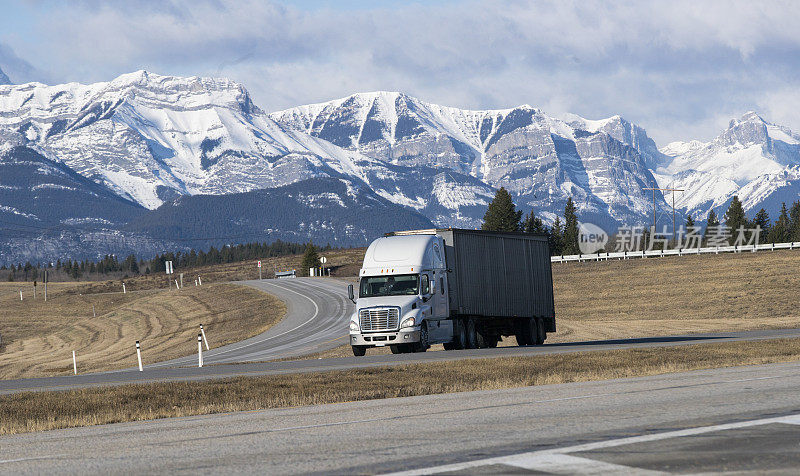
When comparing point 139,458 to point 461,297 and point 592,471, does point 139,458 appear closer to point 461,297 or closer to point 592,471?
point 592,471

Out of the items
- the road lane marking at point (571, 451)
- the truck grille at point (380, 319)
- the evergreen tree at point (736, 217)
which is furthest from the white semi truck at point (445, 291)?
the evergreen tree at point (736, 217)

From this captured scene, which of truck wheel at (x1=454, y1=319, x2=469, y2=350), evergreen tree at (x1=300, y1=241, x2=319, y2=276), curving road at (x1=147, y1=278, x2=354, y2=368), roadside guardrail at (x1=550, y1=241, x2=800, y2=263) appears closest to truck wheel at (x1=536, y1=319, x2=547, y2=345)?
truck wheel at (x1=454, y1=319, x2=469, y2=350)

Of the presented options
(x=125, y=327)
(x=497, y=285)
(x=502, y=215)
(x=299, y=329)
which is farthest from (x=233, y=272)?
(x=497, y=285)

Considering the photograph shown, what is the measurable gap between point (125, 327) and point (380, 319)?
56.7m

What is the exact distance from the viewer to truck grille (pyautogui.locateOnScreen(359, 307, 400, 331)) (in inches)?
1352

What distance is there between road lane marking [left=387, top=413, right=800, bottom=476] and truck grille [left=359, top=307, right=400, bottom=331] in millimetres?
21841

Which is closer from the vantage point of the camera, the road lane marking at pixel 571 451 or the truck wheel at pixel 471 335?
the road lane marking at pixel 571 451

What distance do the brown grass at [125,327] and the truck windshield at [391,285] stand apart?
69.0 ft

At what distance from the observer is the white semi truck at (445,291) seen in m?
34.7

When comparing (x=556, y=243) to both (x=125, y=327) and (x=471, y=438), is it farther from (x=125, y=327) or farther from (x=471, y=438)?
(x=471, y=438)

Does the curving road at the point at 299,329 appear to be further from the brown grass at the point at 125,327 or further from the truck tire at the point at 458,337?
the truck tire at the point at 458,337

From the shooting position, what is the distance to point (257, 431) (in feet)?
45.7

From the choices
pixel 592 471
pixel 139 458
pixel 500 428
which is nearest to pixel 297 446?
pixel 139 458

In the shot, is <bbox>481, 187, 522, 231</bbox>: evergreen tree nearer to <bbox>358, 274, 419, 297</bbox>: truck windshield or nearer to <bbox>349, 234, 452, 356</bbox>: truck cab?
<bbox>349, 234, 452, 356</bbox>: truck cab
